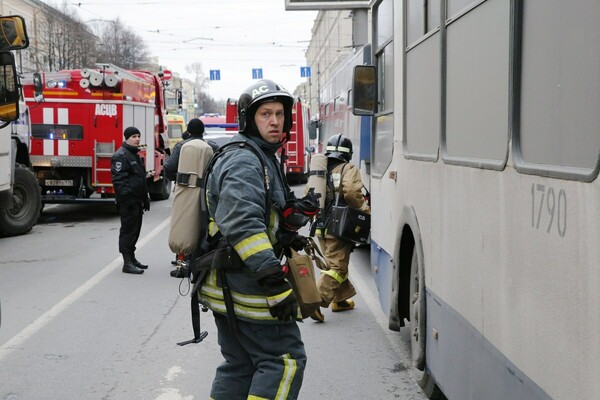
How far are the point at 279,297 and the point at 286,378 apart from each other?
394 millimetres

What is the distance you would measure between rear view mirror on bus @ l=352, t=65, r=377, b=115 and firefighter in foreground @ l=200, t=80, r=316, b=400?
9.96 ft

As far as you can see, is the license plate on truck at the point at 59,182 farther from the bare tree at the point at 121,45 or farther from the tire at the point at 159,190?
the bare tree at the point at 121,45

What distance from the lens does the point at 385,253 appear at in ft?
22.3

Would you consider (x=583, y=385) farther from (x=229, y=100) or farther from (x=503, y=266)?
(x=229, y=100)

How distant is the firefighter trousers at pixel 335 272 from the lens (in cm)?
814

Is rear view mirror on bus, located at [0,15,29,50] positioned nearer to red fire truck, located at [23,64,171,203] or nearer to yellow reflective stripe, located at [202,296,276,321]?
yellow reflective stripe, located at [202,296,276,321]

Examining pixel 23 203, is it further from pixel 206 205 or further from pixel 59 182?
pixel 206 205

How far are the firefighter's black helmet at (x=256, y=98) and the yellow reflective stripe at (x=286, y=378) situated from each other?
1.14 meters

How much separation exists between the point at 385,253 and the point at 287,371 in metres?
3.00

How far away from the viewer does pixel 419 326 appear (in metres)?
5.18

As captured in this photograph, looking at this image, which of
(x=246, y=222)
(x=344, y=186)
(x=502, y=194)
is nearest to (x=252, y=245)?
(x=246, y=222)

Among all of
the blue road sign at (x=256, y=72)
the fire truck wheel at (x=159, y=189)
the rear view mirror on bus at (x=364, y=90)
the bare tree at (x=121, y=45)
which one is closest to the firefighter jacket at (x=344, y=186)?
the rear view mirror on bus at (x=364, y=90)

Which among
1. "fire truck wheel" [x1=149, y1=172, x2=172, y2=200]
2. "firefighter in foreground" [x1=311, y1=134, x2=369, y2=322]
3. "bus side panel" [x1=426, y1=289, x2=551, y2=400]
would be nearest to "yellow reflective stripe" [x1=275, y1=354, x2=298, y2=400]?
"bus side panel" [x1=426, y1=289, x2=551, y2=400]

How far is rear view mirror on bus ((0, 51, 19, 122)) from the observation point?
17.9 feet
